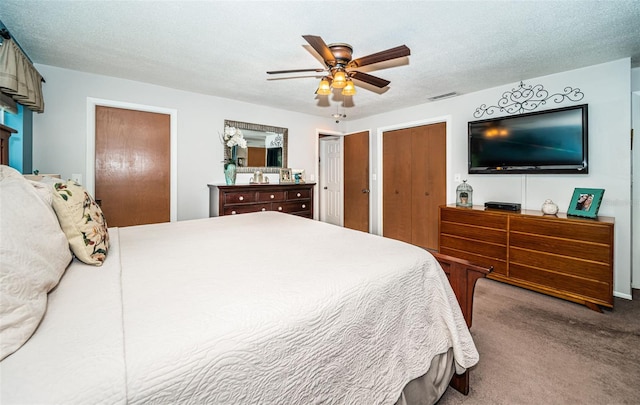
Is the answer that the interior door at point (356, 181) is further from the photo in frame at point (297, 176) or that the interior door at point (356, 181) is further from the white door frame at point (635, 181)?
the white door frame at point (635, 181)

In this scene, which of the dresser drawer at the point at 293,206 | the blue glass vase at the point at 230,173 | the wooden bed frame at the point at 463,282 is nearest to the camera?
the wooden bed frame at the point at 463,282

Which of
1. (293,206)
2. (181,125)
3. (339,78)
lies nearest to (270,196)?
(293,206)

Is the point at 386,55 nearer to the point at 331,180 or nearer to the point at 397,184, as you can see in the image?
the point at 397,184

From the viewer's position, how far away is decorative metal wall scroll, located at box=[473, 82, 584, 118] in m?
2.89

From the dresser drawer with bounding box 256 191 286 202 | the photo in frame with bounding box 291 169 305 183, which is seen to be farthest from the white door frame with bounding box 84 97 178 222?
the photo in frame with bounding box 291 169 305 183

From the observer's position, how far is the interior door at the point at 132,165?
10.3ft

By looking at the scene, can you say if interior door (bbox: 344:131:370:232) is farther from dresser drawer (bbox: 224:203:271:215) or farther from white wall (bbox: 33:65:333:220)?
dresser drawer (bbox: 224:203:271:215)

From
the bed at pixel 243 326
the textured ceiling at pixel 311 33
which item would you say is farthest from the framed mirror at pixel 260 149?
the bed at pixel 243 326

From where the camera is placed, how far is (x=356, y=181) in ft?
17.3

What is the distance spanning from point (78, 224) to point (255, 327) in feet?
3.24

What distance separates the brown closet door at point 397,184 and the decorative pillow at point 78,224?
413cm

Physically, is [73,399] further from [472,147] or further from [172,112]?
[472,147]

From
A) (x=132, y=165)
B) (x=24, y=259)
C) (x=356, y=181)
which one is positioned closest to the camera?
(x=24, y=259)

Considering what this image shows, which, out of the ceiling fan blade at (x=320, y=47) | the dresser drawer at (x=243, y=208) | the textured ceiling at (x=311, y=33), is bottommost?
the dresser drawer at (x=243, y=208)
